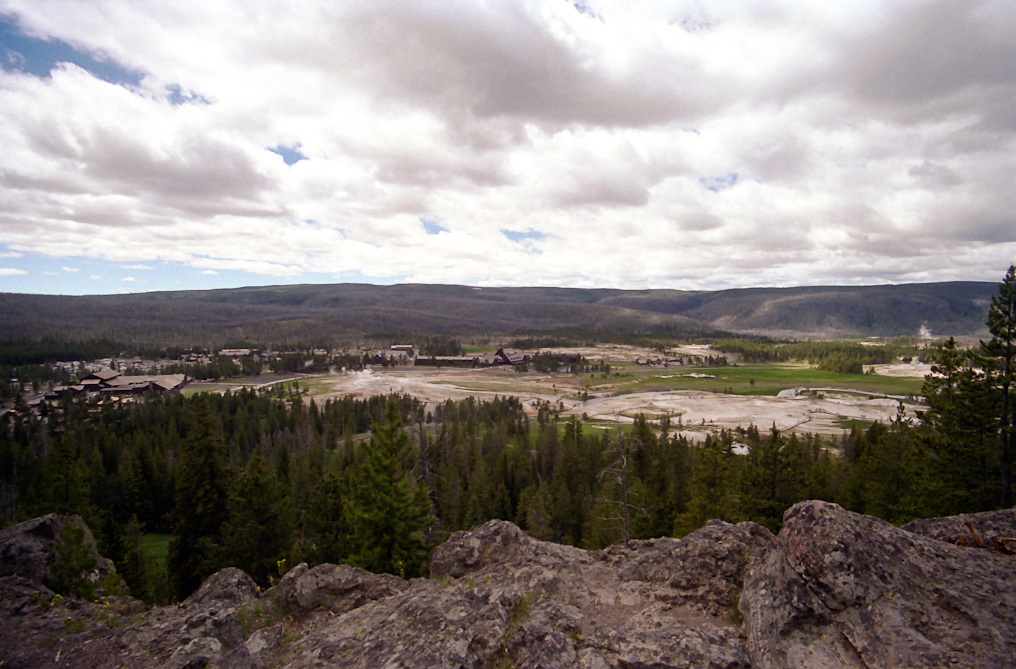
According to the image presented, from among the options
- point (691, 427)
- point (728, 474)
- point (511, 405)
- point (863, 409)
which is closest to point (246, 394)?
point (511, 405)

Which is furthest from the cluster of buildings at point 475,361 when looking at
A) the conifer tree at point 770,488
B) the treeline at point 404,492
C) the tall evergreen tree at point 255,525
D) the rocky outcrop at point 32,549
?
the rocky outcrop at point 32,549

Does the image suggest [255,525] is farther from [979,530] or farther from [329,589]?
[979,530]

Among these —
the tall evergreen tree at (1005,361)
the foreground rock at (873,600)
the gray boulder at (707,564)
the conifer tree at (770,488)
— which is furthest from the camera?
the conifer tree at (770,488)

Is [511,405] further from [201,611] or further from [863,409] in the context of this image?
[201,611]

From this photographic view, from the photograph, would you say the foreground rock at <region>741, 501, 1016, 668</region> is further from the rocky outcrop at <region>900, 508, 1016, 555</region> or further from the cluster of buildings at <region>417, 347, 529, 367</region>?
the cluster of buildings at <region>417, 347, 529, 367</region>

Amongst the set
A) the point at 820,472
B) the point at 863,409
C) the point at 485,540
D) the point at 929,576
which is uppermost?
the point at 929,576

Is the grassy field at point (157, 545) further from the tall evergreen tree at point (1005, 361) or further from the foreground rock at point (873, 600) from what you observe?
the tall evergreen tree at point (1005, 361)

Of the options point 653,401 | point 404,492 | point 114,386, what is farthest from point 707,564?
point 114,386
